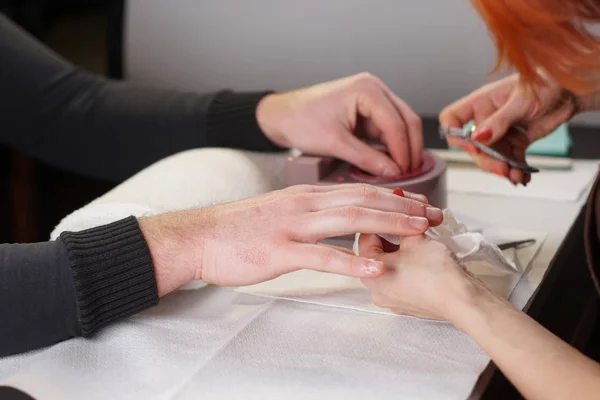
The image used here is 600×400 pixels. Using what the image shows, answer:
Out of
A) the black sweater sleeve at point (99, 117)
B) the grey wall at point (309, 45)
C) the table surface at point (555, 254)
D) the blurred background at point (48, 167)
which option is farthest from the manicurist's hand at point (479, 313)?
the blurred background at point (48, 167)

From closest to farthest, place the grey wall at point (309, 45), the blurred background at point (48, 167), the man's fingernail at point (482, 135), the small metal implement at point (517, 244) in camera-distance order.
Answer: the small metal implement at point (517, 244), the man's fingernail at point (482, 135), the grey wall at point (309, 45), the blurred background at point (48, 167)

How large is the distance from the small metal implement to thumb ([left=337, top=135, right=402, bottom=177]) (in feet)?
0.59

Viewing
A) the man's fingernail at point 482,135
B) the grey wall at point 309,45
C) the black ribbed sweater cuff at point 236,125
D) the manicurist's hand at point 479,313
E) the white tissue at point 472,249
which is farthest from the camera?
the grey wall at point 309,45

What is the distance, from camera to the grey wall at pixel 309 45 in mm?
1602

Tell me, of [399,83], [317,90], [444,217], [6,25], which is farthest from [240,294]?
[399,83]

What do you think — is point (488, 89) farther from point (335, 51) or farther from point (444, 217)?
point (335, 51)

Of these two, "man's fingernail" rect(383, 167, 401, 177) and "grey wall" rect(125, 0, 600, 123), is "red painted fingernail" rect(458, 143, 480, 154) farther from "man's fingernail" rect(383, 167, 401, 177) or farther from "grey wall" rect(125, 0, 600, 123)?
"grey wall" rect(125, 0, 600, 123)

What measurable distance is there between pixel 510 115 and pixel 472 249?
0.30 m

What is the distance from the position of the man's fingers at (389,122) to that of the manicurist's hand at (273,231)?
238 mm

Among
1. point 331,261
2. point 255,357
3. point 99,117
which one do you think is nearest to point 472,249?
point 331,261

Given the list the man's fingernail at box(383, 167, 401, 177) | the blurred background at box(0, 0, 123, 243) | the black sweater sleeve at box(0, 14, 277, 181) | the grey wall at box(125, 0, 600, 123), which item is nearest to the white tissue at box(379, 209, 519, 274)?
the man's fingernail at box(383, 167, 401, 177)

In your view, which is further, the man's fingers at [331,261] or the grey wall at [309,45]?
the grey wall at [309,45]

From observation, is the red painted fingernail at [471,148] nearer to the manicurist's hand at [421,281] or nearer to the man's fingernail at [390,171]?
the man's fingernail at [390,171]

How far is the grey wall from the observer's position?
63.1 inches
